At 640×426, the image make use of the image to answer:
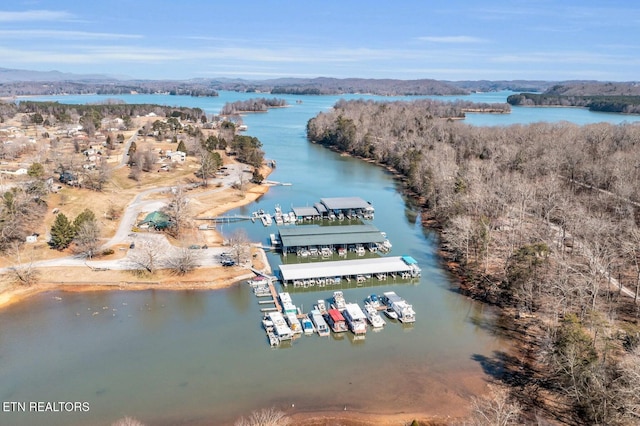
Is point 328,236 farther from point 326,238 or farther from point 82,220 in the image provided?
point 82,220

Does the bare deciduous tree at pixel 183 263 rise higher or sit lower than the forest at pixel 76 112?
lower

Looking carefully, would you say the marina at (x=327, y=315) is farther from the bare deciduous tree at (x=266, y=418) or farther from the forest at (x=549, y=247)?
the forest at (x=549, y=247)

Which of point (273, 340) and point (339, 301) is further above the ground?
point (339, 301)

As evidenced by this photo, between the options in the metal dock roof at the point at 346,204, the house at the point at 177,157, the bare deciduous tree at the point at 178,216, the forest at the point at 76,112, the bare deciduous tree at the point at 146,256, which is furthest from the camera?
the forest at the point at 76,112

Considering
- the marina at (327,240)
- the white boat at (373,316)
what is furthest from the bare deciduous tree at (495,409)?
the marina at (327,240)

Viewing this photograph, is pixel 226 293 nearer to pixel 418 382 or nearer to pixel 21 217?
pixel 418 382

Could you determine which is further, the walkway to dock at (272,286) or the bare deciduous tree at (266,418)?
the walkway to dock at (272,286)

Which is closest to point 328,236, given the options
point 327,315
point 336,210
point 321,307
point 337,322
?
point 336,210
